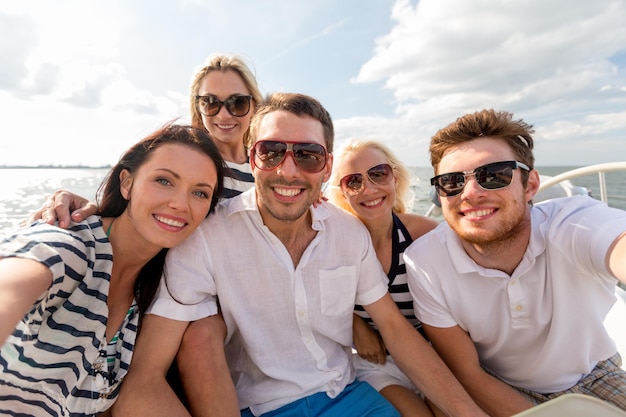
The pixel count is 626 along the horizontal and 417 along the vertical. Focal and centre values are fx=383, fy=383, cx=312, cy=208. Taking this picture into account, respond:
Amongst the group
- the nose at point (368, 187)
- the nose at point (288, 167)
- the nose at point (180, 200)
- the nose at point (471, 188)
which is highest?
the nose at point (288, 167)

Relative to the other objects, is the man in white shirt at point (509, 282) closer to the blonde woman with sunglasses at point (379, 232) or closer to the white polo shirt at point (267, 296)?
the blonde woman with sunglasses at point (379, 232)

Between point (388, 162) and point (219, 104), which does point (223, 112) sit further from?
point (388, 162)

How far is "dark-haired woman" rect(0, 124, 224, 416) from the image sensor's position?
5.02 feet

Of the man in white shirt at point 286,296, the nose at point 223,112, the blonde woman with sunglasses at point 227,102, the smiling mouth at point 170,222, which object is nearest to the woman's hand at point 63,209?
the smiling mouth at point 170,222

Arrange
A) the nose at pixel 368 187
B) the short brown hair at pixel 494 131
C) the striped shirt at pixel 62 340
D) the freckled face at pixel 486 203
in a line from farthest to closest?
the nose at pixel 368 187
the short brown hair at pixel 494 131
the freckled face at pixel 486 203
the striped shirt at pixel 62 340

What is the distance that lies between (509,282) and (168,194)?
6.35ft

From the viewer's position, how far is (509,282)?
7.03ft

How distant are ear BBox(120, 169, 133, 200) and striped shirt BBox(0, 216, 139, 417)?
0.34m

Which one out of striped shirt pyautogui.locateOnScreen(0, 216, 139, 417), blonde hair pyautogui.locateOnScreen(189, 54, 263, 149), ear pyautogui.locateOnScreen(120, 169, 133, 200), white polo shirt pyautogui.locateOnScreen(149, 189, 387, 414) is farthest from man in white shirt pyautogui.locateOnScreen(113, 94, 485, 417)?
blonde hair pyautogui.locateOnScreen(189, 54, 263, 149)

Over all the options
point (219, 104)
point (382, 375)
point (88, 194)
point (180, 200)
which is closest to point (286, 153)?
point (180, 200)

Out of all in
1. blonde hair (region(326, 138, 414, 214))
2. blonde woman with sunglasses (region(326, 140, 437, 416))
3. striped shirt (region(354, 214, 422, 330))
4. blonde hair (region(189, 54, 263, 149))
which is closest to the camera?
blonde woman with sunglasses (region(326, 140, 437, 416))

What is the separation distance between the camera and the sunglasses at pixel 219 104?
3662 millimetres

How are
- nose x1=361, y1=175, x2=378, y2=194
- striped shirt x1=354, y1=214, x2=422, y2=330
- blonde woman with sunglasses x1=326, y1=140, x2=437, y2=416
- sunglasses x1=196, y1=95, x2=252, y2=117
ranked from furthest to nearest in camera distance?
1. sunglasses x1=196, y1=95, x2=252, y2=117
2. nose x1=361, y1=175, x2=378, y2=194
3. striped shirt x1=354, y1=214, x2=422, y2=330
4. blonde woman with sunglasses x1=326, y1=140, x2=437, y2=416

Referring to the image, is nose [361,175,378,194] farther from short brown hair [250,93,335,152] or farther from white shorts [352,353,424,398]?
white shorts [352,353,424,398]
